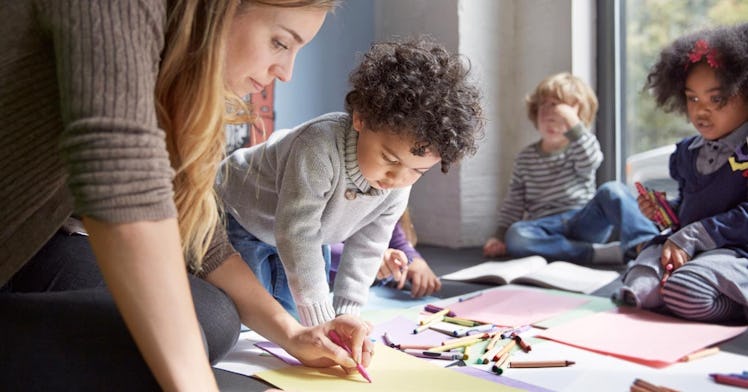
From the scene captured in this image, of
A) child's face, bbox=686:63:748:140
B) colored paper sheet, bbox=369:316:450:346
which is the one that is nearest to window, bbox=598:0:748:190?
child's face, bbox=686:63:748:140

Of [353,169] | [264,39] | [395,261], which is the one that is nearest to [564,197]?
[395,261]

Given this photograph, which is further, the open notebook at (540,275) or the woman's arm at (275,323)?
the open notebook at (540,275)

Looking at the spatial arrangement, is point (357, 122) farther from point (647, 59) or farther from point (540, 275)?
point (647, 59)

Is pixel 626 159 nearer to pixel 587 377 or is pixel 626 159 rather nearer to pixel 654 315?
pixel 654 315

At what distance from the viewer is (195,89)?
75 cm

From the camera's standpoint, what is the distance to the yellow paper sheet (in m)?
0.99

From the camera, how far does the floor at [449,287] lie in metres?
1.04

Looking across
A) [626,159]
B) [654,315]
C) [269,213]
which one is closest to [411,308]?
[269,213]

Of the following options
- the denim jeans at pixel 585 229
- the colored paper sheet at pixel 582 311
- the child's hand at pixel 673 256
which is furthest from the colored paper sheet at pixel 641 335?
the denim jeans at pixel 585 229

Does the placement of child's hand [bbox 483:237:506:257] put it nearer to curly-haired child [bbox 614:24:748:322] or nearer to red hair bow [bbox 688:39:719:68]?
curly-haired child [bbox 614:24:748:322]

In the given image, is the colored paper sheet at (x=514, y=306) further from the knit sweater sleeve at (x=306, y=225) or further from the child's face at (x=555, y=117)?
the child's face at (x=555, y=117)

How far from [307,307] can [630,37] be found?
2095mm

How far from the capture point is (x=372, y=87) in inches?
49.5

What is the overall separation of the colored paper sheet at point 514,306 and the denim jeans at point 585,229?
657 mm
